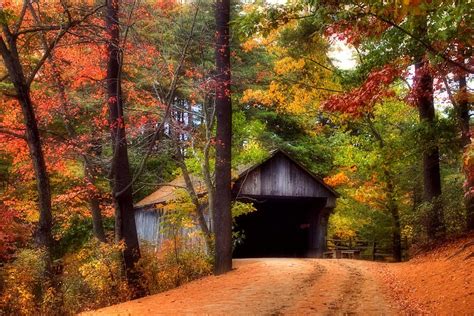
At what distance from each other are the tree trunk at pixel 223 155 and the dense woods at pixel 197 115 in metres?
0.05

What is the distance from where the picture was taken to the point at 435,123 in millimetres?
14430

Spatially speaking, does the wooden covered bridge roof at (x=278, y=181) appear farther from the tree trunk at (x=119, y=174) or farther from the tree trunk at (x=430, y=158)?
the tree trunk at (x=119, y=174)

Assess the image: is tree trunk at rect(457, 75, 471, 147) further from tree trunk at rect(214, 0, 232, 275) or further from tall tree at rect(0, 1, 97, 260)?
tall tree at rect(0, 1, 97, 260)

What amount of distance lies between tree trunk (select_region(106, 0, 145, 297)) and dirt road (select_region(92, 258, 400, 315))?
1.74 meters

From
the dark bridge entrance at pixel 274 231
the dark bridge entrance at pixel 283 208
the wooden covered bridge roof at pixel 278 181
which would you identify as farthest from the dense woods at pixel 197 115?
the dark bridge entrance at pixel 274 231

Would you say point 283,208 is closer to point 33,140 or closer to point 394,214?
point 394,214

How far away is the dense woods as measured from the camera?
9688mm

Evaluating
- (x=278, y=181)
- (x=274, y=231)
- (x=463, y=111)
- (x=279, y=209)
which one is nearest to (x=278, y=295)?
(x=463, y=111)

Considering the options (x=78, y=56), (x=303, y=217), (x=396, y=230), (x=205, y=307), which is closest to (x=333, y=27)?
(x=205, y=307)

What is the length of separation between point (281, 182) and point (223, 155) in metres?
7.68

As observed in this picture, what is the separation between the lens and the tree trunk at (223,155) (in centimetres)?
1434

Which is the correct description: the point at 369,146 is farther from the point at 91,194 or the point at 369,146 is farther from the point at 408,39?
the point at 91,194

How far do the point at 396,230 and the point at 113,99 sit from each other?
48.1ft

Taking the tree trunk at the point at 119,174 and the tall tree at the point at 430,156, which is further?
the tall tree at the point at 430,156
